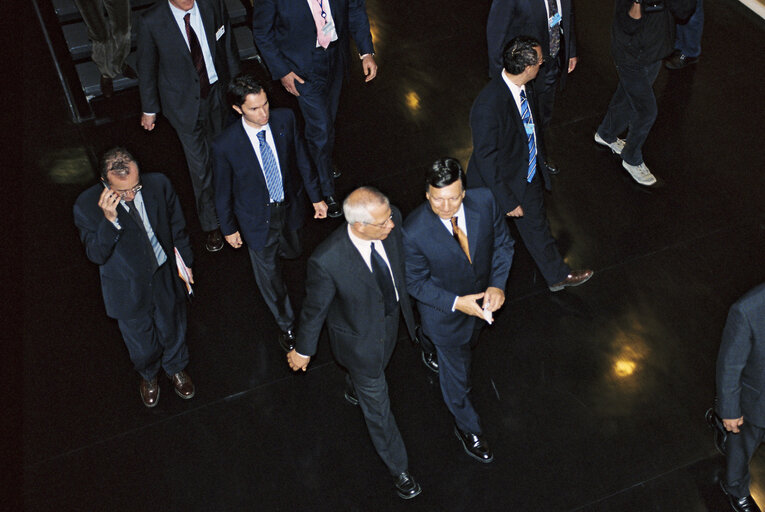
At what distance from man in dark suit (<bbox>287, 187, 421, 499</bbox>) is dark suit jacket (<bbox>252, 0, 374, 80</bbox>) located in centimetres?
196

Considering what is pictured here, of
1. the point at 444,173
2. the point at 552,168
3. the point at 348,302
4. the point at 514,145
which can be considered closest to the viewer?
the point at 444,173

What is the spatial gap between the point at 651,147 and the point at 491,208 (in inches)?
113

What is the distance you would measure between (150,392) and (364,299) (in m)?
1.78

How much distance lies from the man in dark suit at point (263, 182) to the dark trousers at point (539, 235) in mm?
1237

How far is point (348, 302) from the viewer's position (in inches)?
168

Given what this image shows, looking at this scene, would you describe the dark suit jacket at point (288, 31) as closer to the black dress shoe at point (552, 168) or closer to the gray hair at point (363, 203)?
the black dress shoe at point (552, 168)

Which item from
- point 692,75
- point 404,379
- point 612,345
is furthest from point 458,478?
point 692,75

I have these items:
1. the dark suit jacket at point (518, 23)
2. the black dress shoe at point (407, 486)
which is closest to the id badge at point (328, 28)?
the dark suit jacket at point (518, 23)

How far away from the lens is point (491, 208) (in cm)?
444

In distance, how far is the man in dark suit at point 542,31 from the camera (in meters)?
5.82

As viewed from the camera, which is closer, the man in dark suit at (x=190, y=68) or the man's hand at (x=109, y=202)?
the man's hand at (x=109, y=202)

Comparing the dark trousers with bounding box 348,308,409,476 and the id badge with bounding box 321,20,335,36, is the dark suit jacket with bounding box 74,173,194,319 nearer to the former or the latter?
the dark trousers with bounding box 348,308,409,476

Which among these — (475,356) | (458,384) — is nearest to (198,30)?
(475,356)

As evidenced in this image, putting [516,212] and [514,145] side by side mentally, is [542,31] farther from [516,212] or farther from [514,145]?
[516,212]
